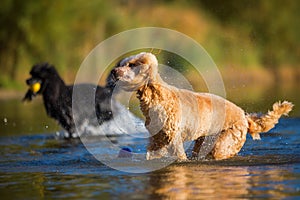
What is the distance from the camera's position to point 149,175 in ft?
34.0

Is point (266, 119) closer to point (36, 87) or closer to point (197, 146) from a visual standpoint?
point (197, 146)

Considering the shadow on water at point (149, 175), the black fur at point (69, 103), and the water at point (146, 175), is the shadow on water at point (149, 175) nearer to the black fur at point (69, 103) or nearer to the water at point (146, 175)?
the water at point (146, 175)

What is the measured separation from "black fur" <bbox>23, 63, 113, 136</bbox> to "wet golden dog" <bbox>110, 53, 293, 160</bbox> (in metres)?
5.56

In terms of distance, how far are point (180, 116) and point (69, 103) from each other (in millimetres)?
6647

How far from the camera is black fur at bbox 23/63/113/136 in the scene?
665 inches

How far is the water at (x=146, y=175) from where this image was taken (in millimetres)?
8945

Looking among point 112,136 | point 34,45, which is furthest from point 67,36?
point 112,136

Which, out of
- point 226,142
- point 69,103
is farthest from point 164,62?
point 69,103

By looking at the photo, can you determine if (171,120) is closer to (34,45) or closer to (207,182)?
(207,182)

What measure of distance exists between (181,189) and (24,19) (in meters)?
24.0

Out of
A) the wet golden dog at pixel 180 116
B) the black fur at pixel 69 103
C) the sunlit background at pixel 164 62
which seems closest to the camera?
the sunlit background at pixel 164 62

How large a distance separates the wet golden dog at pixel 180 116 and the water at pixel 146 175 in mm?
303

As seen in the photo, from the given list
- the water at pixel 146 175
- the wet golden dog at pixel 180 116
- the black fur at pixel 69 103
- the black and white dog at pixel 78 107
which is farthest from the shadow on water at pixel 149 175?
the black fur at pixel 69 103

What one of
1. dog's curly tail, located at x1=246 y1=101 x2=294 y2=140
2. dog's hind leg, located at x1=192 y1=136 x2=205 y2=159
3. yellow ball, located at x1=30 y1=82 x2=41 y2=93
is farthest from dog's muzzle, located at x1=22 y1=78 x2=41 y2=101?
dog's curly tail, located at x1=246 y1=101 x2=294 y2=140
